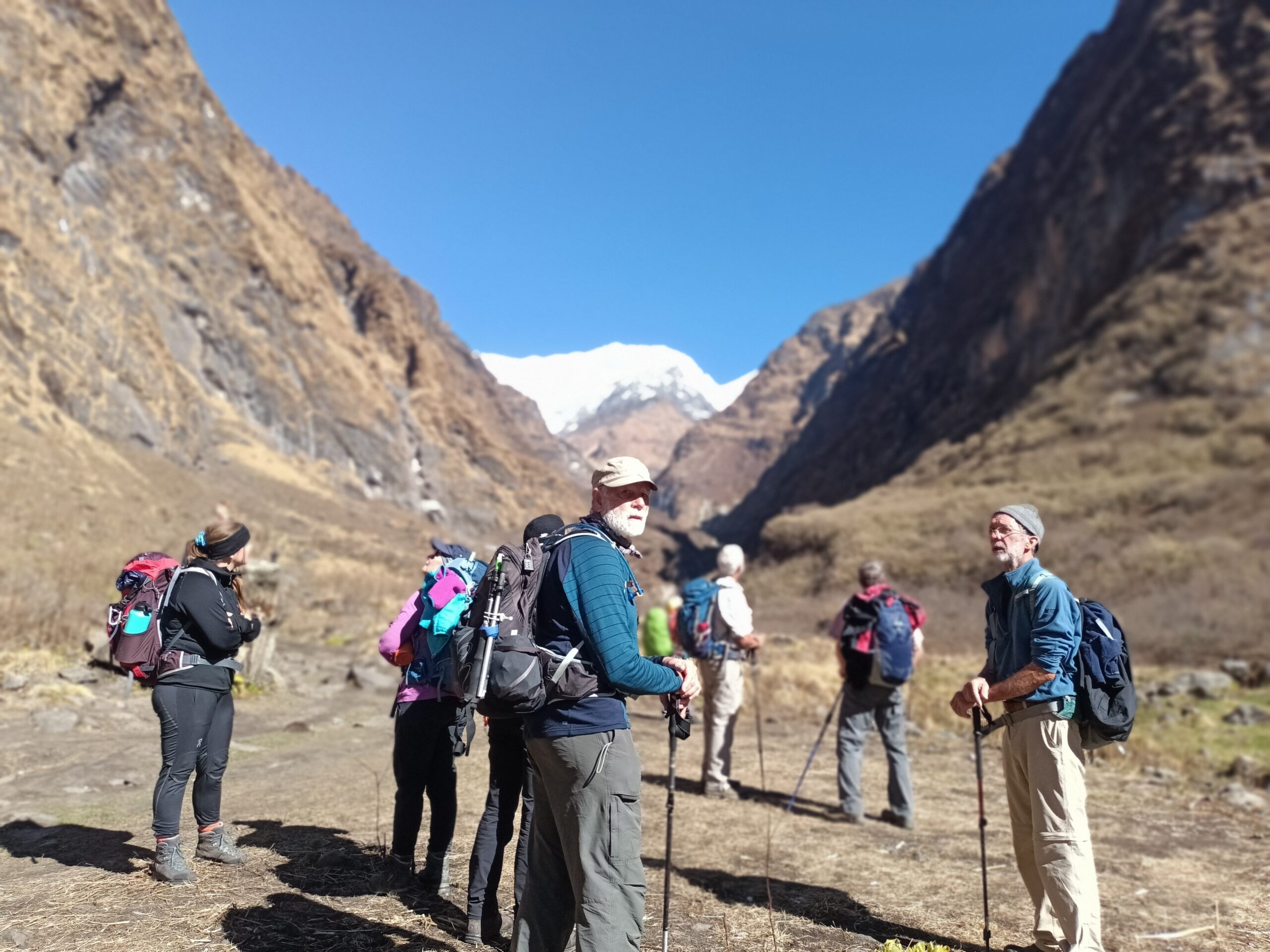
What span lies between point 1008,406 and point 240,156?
5643cm

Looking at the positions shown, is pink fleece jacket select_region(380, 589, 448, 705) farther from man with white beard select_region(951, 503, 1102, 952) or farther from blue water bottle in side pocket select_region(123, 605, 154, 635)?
man with white beard select_region(951, 503, 1102, 952)

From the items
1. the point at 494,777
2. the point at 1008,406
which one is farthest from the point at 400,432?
the point at 494,777

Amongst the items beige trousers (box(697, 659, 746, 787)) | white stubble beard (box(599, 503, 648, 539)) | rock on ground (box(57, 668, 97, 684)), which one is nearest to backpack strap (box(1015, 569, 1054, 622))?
white stubble beard (box(599, 503, 648, 539))

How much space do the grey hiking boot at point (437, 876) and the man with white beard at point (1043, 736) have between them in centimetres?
278

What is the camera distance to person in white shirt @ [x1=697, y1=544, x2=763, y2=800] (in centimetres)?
735

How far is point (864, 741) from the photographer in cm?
685

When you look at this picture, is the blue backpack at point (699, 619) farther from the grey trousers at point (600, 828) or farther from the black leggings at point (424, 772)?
the grey trousers at point (600, 828)

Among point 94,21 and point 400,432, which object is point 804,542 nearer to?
point 400,432

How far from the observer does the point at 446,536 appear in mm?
62188

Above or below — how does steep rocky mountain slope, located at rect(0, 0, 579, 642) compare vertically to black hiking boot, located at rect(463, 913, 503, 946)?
above

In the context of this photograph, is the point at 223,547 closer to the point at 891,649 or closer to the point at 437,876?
the point at 437,876

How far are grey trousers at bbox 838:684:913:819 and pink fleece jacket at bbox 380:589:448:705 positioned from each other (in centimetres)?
358

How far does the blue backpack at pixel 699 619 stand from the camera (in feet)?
24.5

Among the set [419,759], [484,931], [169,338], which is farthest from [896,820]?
[169,338]
